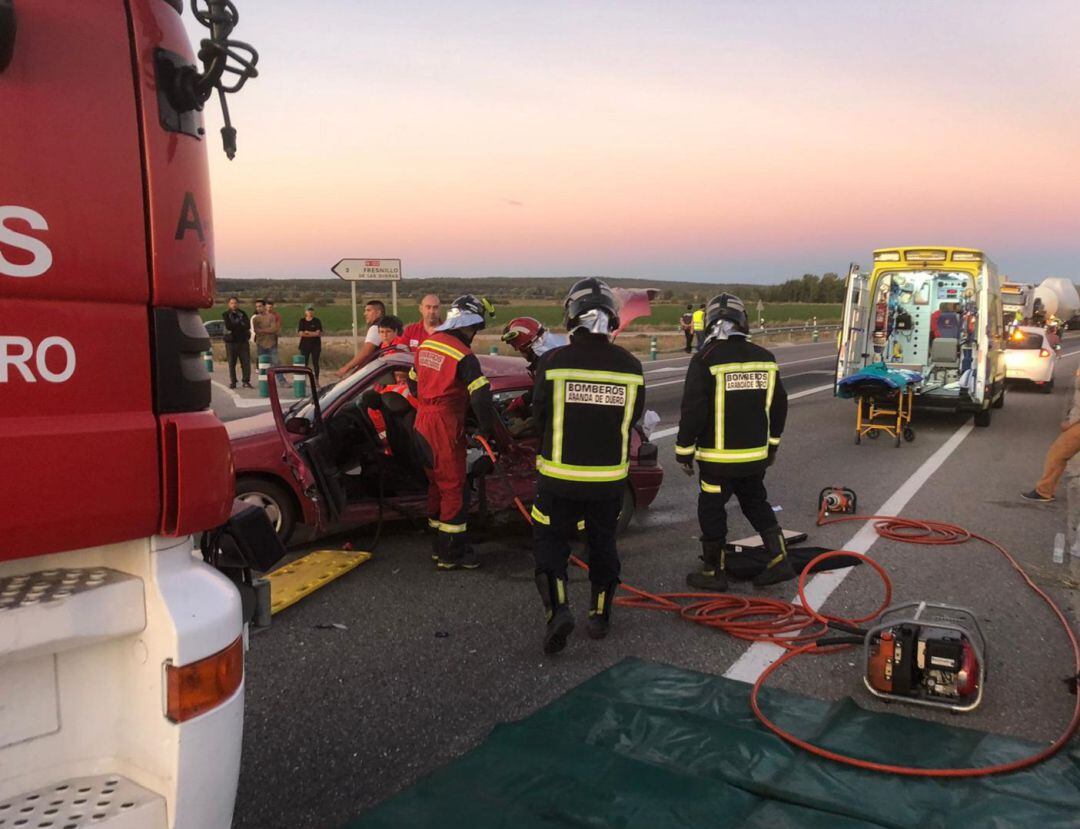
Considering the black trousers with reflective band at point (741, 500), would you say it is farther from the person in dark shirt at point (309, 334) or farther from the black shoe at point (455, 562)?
the person in dark shirt at point (309, 334)

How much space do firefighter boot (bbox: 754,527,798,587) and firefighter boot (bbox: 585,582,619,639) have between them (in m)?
1.33

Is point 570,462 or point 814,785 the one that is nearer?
point 814,785

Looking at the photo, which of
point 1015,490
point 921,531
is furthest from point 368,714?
point 1015,490

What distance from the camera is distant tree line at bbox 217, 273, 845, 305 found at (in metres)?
105

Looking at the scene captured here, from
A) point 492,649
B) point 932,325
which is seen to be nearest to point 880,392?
point 932,325

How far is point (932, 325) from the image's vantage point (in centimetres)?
1558

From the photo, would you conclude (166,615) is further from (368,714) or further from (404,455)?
(404,455)

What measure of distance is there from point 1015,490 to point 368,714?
→ 25.6 feet

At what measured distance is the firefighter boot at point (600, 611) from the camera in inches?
192

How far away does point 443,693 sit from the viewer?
13.6 ft

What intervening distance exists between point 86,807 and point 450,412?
3.90 m

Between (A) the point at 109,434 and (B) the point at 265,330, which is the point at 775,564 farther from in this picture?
(B) the point at 265,330

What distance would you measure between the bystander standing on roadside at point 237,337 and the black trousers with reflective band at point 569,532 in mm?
14472

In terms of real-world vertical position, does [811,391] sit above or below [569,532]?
below
